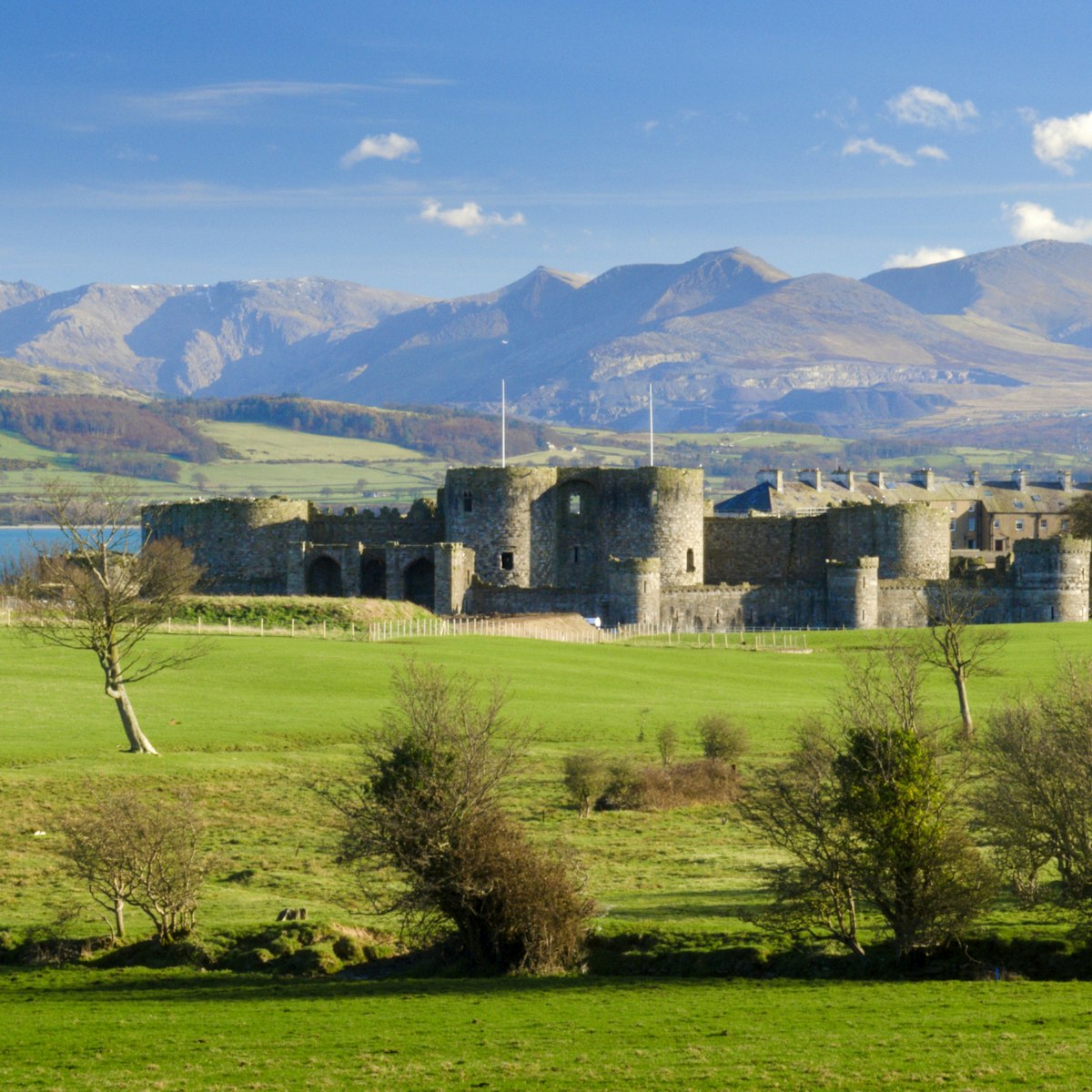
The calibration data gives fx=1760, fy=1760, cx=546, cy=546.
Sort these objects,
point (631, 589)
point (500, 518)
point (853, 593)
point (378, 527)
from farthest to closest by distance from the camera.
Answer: point (378, 527)
point (853, 593)
point (500, 518)
point (631, 589)

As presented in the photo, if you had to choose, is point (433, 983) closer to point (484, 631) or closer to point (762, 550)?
point (484, 631)

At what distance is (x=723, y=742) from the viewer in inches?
1863

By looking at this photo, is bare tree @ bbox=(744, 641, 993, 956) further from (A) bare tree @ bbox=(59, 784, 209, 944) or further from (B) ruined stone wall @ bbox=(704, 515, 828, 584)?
(B) ruined stone wall @ bbox=(704, 515, 828, 584)

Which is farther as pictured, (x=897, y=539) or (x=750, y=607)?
(x=897, y=539)

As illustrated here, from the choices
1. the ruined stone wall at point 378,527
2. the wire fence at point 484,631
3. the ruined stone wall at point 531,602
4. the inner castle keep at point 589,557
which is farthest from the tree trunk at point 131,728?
the ruined stone wall at point 378,527

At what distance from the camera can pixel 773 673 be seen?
68000 millimetres

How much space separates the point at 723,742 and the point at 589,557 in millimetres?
38693

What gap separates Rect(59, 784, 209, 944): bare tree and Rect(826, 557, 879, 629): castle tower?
57.3 metres

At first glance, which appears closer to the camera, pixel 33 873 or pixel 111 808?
pixel 111 808

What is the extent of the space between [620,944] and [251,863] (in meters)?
9.72

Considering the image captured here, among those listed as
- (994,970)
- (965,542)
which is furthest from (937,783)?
(965,542)

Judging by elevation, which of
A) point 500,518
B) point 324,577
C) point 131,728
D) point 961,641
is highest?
point 500,518

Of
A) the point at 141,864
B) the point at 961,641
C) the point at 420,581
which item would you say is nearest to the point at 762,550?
the point at 420,581

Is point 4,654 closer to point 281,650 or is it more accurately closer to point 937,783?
point 281,650
